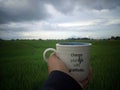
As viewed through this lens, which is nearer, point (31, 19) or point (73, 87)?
point (73, 87)

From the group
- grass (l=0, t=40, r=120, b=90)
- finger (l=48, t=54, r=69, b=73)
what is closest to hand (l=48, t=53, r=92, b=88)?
finger (l=48, t=54, r=69, b=73)

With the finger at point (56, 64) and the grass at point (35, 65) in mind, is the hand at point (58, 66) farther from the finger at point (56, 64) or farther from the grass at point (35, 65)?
the grass at point (35, 65)

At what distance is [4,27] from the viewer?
80 cm

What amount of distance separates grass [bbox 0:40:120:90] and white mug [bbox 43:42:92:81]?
388 mm

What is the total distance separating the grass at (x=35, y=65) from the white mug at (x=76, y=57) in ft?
1.27

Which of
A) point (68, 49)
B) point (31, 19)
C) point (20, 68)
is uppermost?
point (31, 19)

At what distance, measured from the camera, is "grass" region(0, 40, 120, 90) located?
0.67m

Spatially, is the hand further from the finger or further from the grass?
the grass

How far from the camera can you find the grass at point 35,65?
0.67m

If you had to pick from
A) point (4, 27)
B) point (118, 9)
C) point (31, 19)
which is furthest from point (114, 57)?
point (4, 27)

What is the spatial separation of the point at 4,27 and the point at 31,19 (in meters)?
0.13

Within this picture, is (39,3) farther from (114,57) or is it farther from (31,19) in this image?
(114,57)

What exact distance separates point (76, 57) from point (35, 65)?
17.6 inches

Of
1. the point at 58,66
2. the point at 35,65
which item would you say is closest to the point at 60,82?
the point at 58,66
